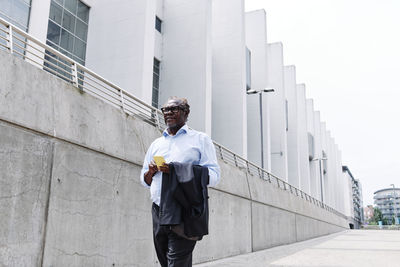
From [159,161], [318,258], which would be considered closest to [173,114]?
[159,161]

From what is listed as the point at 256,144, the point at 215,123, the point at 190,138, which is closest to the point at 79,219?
the point at 190,138

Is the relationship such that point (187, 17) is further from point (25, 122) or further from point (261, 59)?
point (25, 122)

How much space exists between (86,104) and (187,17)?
15564 millimetres

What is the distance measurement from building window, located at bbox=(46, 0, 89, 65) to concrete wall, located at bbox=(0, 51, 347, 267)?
363 inches

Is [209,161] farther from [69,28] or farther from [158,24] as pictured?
[158,24]

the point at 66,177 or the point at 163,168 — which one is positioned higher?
the point at 66,177

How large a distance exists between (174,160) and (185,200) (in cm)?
35

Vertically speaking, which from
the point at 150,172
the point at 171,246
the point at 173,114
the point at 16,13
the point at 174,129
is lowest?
the point at 171,246

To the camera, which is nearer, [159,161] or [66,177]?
[159,161]

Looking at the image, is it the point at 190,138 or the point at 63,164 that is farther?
the point at 63,164

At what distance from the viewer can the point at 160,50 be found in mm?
20516

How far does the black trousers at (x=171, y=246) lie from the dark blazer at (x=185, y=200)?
0.28ft

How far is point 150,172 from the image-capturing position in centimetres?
279

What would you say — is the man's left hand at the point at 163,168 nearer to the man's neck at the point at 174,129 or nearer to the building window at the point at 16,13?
the man's neck at the point at 174,129
